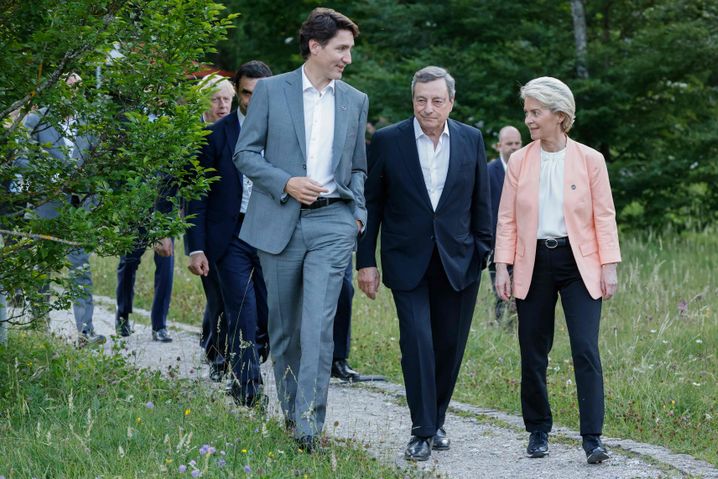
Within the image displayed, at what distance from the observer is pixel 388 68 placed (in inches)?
739

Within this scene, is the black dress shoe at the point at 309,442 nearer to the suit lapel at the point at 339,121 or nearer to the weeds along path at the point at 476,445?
the weeds along path at the point at 476,445

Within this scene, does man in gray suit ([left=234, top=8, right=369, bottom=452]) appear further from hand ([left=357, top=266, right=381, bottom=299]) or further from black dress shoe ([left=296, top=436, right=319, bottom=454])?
hand ([left=357, top=266, right=381, bottom=299])

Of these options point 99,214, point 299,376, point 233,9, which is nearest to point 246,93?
point 99,214

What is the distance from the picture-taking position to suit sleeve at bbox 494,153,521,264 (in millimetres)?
6484

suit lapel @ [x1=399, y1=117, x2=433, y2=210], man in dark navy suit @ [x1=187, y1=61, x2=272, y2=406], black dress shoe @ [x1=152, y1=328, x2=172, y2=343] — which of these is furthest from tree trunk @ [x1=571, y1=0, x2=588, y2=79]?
suit lapel @ [x1=399, y1=117, x2=433, y2=210]

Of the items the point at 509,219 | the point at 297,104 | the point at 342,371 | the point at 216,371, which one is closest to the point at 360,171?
the point at 297,104

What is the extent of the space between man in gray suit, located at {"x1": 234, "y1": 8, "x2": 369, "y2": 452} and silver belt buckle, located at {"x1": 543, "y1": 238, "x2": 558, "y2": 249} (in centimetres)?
97

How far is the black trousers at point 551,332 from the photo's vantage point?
626cm

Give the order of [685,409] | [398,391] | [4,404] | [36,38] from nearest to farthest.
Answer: [36,38]
[4,404]
[685,409]
[398,391]

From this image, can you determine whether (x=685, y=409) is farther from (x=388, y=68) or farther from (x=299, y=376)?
(x=388, y=68)

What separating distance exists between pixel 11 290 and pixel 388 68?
12763 millimetres

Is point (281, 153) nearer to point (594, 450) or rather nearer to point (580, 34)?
point (594, 450)

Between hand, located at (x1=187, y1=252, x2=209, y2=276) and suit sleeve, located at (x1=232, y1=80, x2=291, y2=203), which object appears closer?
suit sleeve, located at (x1=232, y1=80, x2=291, y2=203)

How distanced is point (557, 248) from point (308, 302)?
4.43ft
